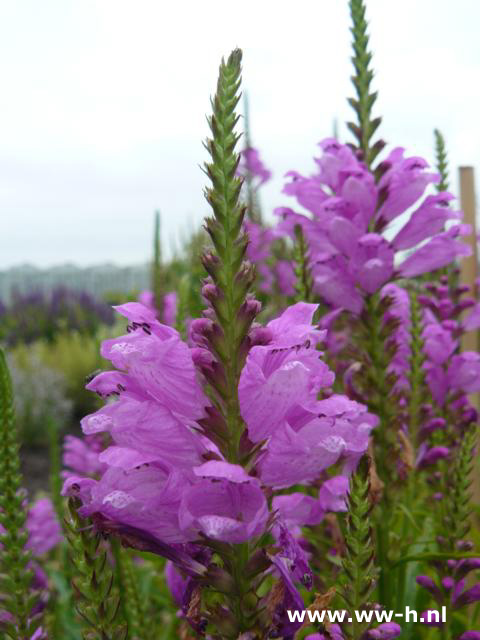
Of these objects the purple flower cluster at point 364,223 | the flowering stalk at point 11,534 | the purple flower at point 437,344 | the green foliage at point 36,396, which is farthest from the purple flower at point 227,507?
the green foliage at point 36,396

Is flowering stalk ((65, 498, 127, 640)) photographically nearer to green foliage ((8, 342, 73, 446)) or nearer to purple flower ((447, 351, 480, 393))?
purple flower ((447, 351, 480, 393))

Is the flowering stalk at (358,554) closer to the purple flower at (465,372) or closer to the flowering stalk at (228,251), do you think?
the flowering stalk at (228,251)

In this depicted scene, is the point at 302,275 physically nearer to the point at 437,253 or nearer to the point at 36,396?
the point at 437,253

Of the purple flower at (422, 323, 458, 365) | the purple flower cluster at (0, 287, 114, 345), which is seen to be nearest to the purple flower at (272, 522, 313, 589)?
the purple flower at (422, 323, 458, 365)

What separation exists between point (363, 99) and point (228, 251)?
134 centimetres

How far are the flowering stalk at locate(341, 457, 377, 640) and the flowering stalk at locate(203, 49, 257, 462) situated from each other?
0.20 m

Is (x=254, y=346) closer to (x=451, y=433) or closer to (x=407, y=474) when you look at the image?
(x=407, y=474)

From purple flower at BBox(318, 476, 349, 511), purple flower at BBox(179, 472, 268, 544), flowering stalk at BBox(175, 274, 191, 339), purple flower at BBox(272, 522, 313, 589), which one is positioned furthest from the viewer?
flowering stalk at BBox(175, 274, 191, 339)

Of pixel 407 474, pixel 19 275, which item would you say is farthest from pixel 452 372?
pixel 19 275

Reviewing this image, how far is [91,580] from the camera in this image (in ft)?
3.30

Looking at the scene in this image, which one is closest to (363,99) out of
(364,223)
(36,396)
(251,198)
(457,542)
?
(364,223)

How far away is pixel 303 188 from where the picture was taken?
2.21 metres

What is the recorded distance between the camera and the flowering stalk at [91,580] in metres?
0.99

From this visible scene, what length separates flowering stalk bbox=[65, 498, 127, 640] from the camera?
995mm
